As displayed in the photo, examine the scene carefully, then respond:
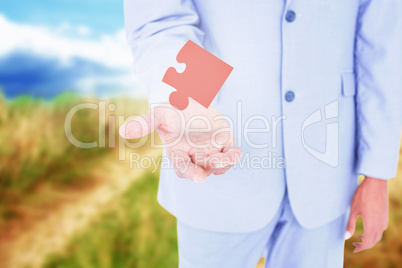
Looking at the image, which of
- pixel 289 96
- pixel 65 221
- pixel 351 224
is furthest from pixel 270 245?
pixel 65 221

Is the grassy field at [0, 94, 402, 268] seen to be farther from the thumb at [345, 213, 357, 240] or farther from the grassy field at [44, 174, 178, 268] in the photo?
the thumb at [345, 213, 357, 240]

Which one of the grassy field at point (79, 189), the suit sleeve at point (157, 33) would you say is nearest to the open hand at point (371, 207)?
the suit sleeve at point (157, 33)

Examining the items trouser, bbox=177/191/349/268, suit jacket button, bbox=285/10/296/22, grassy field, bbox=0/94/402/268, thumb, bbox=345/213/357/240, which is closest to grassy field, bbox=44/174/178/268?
grassy field, bbox=0/94/402/268

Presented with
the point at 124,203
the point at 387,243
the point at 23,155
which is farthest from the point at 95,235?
the point at 387,243

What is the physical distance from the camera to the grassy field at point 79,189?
1574mm

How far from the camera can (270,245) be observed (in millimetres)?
854

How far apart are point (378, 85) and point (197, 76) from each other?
410 mm

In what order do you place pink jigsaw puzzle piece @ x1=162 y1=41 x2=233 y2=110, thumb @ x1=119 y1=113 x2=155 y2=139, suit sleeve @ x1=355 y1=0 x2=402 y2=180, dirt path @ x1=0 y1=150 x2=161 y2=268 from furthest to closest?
dirt path @ x1=0 y1=150 x2=161 y2=268, suit sleeve @ x1=355 y1=0 x2=402 y2=180, pink jigsaw puzzle piece @ x1=162 y1=41 x2=233 y2=110, thumb @ x1=119 y1=113 x2=155 y2=139

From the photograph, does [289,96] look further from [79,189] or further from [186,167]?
[79,189]

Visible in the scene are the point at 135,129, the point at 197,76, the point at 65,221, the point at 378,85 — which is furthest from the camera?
the point at 65,221

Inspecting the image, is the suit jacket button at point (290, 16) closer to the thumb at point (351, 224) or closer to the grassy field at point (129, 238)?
the thumb at point (351, 224)

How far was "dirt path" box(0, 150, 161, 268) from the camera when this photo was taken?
156 cm

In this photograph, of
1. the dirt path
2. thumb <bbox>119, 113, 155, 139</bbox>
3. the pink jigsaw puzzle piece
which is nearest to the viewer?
thumb <bbox>119, 113, 155, 139</bbox>

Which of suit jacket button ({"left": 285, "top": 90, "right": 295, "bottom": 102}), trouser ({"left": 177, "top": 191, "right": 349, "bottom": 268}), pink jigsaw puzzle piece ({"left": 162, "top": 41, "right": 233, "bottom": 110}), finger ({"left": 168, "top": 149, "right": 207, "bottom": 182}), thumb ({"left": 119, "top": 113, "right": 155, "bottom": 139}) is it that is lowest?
trouser ({"left": 177, "top": 191, "right": 349, "bottom": 268})
